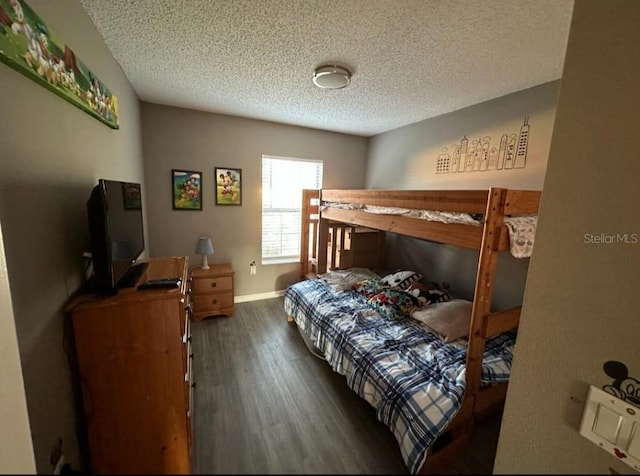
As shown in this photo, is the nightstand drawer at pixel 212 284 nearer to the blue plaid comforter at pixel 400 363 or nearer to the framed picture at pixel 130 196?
the blue plaid comforter at pixel 400 363

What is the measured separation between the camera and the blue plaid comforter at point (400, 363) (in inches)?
40.6

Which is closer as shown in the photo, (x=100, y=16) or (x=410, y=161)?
(x=100, y=16)

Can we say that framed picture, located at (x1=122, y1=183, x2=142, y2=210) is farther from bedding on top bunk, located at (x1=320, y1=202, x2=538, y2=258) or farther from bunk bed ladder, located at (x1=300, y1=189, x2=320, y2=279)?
bunk bed ladder, located at (x1=300, y1=189, x2=320, y2=279)

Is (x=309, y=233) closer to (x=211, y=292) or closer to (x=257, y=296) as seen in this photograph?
(x=257, y=296)

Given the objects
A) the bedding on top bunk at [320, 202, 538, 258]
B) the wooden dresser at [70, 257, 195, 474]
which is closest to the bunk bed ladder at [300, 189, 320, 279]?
the bedding on top bunk at [320, 202, 538, 258]

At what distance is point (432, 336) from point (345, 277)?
114cm

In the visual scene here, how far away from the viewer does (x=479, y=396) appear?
4.23 ft

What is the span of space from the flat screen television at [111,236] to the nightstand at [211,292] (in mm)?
1397

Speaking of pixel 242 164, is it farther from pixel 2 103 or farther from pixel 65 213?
pixel 2 103

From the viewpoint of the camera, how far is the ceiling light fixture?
1604 mm

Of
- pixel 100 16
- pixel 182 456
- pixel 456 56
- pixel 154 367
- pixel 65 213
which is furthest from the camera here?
pixel 456 56

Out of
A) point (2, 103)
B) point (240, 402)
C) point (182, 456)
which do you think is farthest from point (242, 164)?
A: point (182, 456)

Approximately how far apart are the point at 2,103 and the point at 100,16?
99cm

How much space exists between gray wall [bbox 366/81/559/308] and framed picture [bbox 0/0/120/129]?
2.22 meters
